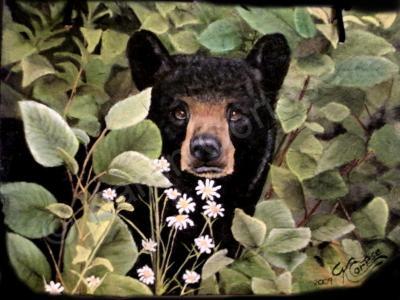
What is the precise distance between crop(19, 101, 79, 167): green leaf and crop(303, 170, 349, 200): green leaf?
186 mm

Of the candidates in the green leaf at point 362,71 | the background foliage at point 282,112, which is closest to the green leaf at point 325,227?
the background foliage at point 282,112

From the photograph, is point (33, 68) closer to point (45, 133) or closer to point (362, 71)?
point (45, 133)

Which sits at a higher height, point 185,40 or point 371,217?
point 185,40

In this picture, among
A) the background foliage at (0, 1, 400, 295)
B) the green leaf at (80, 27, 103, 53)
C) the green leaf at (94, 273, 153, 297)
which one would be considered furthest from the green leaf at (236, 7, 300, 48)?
the green leaf at (94, 273, 153, 297)

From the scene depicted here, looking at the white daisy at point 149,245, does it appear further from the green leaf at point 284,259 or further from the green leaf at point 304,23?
the green leaf at point 304,23

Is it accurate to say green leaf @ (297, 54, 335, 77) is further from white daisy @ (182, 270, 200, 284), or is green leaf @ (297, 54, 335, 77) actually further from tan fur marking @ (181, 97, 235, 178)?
white daisy @ (182, 270, 200, 284)

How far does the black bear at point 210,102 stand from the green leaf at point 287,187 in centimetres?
2

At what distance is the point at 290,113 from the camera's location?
585 millimetres

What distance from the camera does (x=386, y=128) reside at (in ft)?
1.97

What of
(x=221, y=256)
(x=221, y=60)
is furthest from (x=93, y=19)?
(x=221, y=256)

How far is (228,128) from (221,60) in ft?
0.17

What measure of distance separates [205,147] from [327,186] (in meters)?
0.10

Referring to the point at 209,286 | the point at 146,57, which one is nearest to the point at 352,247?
the point at 209,286

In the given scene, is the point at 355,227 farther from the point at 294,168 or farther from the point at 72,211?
the point at 72,211
